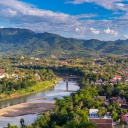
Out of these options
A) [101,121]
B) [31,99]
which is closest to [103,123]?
[101,121]

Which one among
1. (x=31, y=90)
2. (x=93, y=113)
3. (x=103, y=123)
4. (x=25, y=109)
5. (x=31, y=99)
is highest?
(x=31, y=90)

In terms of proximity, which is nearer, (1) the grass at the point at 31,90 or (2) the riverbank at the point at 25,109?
(2) the riverbank at the point at 25,109

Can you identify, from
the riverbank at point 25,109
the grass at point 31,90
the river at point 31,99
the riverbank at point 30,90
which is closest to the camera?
the river at point 31,99

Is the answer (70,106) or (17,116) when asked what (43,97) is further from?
(70,106)

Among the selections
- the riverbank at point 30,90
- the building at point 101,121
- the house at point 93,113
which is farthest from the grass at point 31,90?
the building at point 101,121

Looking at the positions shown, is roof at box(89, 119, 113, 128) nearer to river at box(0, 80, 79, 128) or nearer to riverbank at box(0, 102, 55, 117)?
river at box(0, 80, 79, 128)

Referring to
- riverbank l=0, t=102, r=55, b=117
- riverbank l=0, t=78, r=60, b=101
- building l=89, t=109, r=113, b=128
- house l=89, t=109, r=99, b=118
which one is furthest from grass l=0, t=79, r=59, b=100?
building l=89, t=109, r=113, b=128

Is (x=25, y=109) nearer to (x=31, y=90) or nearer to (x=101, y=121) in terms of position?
(x=31, y=90)

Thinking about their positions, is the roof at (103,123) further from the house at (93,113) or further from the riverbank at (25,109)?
the riverbank at (25,109)

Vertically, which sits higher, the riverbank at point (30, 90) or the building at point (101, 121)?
the riverbank at point (30, 90)

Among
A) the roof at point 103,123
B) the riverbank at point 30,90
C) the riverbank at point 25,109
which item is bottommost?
the riverbank at point 25,109
